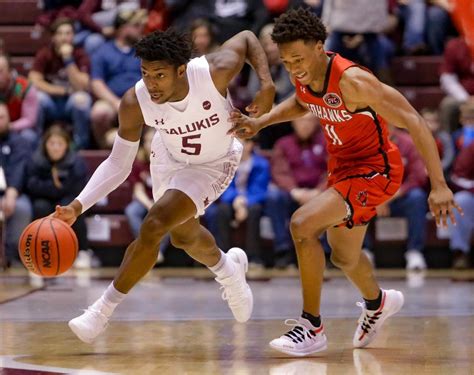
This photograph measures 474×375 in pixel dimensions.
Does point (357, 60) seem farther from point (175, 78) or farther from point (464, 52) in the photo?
point (175, 78)

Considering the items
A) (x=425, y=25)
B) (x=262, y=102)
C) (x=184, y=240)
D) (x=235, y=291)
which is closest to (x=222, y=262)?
(x=235, y=291)

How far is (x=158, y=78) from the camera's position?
16.9ft

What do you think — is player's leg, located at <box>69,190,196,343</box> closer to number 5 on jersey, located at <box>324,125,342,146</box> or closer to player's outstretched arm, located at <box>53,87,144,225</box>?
player's outstretched arm, located at <box>53,87,144,225</box>

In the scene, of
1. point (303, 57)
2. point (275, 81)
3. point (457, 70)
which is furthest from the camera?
point (457, 70)

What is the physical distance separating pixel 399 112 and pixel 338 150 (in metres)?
0.51

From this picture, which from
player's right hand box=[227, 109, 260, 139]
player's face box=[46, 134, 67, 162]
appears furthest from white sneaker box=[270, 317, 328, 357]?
player's face box=[46, 134, 67, 162]

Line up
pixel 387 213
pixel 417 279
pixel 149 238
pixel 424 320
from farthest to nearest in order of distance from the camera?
1. pixel 387 213
2. pixel 417 279
3. pixel 424 320
4. pixel 149 238

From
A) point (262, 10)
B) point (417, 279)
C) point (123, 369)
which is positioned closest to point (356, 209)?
point (123, 369)

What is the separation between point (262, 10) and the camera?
1128 centimetres

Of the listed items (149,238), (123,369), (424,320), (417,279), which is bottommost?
(417,279)

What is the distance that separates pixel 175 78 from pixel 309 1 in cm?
614

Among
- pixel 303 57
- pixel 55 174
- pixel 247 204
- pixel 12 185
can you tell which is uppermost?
pixel 303 57

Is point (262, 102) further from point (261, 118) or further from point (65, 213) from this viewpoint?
point (65, 213)

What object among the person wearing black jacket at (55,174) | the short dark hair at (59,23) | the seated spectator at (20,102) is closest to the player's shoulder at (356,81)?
the person wearing black jacket at (55,174)
